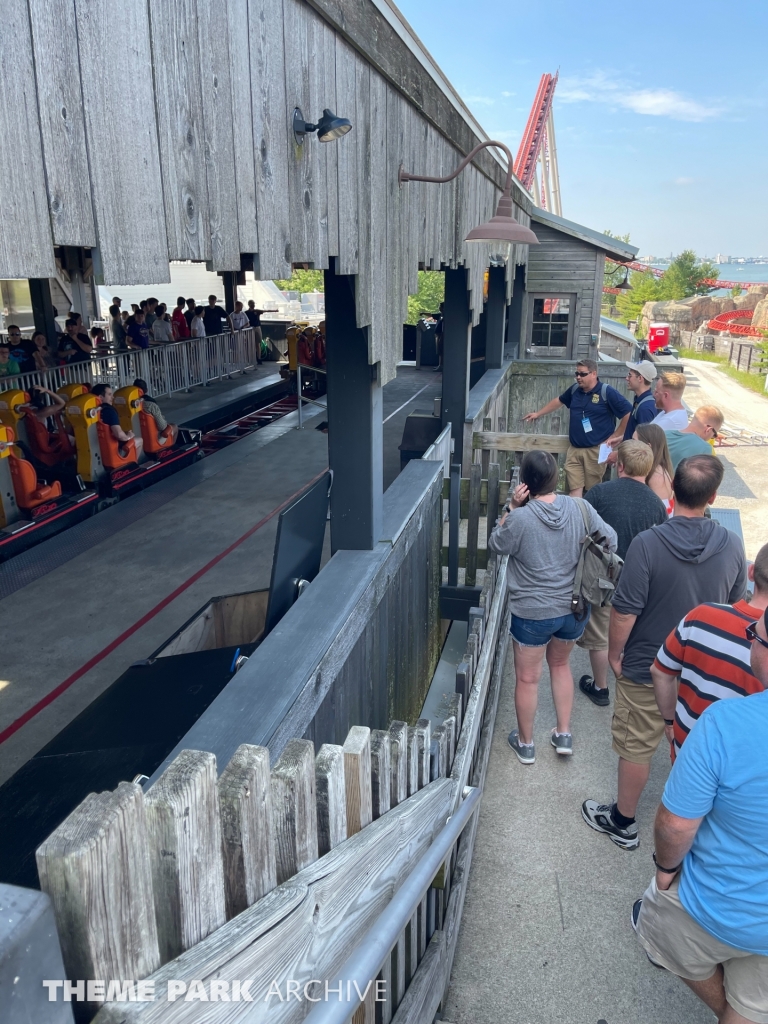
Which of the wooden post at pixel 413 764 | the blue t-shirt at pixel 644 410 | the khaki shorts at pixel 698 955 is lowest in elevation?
the khaki shorts at pixel 698 955

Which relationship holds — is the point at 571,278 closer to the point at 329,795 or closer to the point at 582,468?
the point at 582,468

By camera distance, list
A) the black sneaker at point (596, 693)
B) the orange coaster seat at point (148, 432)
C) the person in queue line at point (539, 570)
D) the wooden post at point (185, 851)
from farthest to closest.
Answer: the orange coaster seat at point (148, 432) → the black sneaker at point (596, 693) → the person in queue line at point (539, 570) → the wooden post at point (185, 851)

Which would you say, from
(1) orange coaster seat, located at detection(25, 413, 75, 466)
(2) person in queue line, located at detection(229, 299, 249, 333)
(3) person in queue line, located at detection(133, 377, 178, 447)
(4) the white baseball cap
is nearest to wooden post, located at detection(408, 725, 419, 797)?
(4) the white baseball cap

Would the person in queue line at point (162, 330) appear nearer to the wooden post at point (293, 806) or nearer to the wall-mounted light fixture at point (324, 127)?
the wall-mounted light fixture at point (324, 127)

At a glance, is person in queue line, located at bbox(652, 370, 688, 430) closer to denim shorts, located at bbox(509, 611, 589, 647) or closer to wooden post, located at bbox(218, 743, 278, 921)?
denim shorts, located at bbox(509, 611, 589, 647)

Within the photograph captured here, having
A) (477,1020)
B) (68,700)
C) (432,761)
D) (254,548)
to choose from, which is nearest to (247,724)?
(432,761)

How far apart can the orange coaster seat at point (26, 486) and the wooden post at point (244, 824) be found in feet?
21.1

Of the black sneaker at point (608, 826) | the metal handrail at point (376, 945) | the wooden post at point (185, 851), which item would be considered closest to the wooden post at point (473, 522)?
the black sneaker at point (608, 826)

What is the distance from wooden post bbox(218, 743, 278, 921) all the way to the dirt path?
5504mm

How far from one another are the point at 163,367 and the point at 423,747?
13.7 meters

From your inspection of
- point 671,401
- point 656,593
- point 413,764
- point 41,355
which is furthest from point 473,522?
point 41,355

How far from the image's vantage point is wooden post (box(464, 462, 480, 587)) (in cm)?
622

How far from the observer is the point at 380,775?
2.17 meters

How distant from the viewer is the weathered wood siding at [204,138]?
5.19 ft
